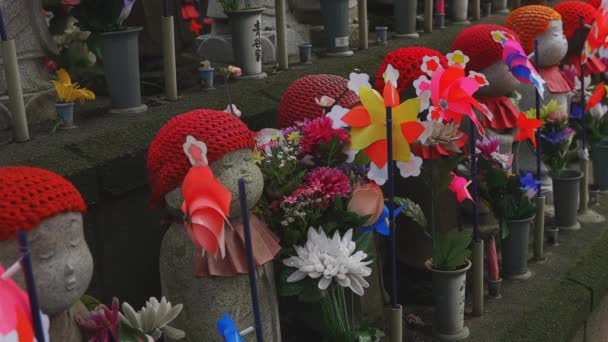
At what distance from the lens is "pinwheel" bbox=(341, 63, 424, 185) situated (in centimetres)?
192

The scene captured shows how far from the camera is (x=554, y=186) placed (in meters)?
3.28

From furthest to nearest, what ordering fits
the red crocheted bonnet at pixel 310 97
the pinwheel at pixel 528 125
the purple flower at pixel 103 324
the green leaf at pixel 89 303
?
the pinwheel at pixel 528 125 < the red crocheted bonnet at pixel 310 97 < the green leaf at pixel 89 303 < the purple flower at pixel 103 324

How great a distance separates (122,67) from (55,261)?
111 centimetres

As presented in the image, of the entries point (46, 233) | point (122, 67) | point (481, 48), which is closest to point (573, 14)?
point (481, 48)

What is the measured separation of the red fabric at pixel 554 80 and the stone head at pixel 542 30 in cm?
11

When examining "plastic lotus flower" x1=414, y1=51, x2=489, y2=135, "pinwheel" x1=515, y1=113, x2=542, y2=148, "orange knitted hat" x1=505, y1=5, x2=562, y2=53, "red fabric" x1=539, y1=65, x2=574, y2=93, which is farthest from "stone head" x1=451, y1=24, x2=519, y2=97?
"plastic lotus flower" x1=414, y1=51, x2=489, y2=135

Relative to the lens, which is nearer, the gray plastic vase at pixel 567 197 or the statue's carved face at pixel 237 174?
the statue's carved face at pixel 237 174

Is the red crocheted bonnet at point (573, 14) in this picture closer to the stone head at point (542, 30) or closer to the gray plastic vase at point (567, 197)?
the stone head at point (542, 30)

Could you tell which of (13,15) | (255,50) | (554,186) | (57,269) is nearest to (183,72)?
(255,50)

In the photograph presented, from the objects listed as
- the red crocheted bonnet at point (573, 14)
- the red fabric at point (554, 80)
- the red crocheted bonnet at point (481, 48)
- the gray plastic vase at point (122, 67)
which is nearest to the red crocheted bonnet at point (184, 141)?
the gray plastic vase at point (122, 67)

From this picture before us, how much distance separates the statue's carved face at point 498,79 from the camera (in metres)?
2.88

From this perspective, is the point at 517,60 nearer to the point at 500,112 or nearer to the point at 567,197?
the point at 500,112

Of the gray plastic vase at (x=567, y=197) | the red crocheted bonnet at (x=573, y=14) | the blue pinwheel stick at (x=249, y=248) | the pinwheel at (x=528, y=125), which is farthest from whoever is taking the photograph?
the red crocheted bonnet at (x=573, y=14)

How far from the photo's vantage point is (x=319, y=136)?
210 centimetres
